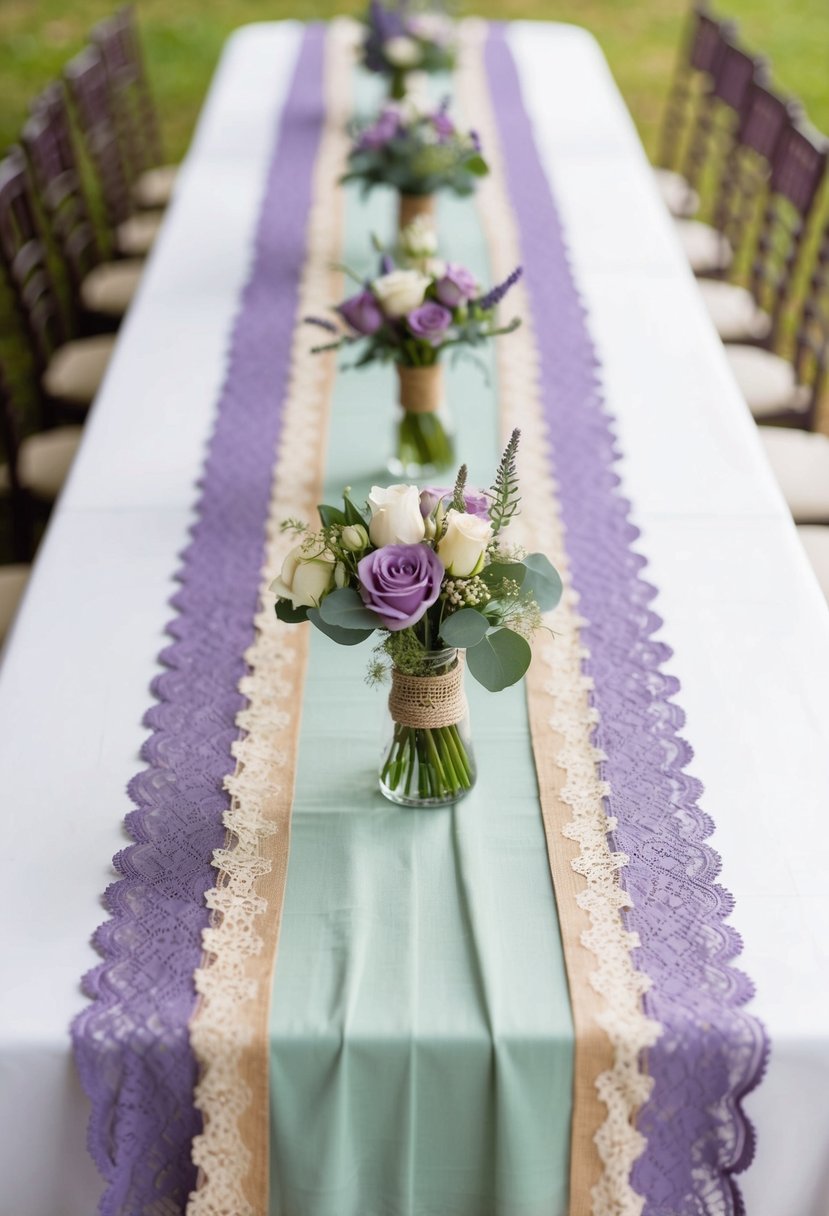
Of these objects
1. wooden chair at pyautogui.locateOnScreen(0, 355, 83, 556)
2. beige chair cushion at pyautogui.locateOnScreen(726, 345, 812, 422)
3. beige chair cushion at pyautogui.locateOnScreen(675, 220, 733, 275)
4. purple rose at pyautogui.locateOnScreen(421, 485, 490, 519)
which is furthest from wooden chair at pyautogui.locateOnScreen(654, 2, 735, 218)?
purple rose at pyautogui.locateOnScreen(421, 485, 490, 519)

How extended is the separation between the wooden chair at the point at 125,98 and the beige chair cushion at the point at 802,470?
2.45 metres

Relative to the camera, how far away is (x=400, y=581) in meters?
1.43

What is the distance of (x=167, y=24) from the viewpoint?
8.30 m

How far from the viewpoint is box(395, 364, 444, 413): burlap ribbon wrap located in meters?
2.27

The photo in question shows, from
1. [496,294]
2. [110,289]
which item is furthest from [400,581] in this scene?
[110,289]

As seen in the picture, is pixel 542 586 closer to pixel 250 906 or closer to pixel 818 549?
pixel 250 906

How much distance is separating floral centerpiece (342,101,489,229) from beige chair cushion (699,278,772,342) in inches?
41.8

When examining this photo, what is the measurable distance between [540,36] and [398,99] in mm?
1103

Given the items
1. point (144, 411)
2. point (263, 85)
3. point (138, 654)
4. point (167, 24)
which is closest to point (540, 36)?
point (263, 85)

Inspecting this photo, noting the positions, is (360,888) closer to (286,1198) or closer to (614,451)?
(286,1198)

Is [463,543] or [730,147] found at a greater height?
[463,543]

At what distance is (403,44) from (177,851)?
9.07 feet

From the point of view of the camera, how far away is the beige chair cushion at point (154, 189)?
4.61 m

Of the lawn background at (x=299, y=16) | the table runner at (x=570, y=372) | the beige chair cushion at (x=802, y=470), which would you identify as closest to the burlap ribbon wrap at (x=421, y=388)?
the table runner at (x=570, y=372)
